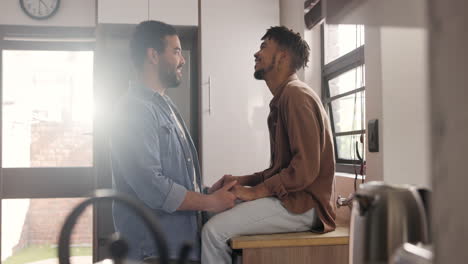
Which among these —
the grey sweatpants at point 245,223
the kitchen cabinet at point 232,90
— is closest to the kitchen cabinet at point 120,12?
the kitchen cabinet at point 232,90

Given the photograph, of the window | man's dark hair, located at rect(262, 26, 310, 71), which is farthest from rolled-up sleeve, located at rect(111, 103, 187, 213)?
the window

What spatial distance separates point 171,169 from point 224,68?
1.75 meters

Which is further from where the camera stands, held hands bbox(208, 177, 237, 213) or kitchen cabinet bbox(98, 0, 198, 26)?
kitchen cabinet bbox(98, 0, 198, 26)

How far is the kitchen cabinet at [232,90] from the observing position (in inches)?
139

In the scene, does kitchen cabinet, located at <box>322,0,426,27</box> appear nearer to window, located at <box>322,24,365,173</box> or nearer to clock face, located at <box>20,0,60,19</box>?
window, located at <box>322,24,365,173</box>

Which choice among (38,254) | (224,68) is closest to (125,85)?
(224,68)

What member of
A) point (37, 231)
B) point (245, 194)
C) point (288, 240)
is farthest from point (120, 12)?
point (37, 231)

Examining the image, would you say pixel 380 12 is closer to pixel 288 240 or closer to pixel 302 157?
pixel 302 157

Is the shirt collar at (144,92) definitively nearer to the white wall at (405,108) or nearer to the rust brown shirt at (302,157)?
the rust brown shirt at (302,157)

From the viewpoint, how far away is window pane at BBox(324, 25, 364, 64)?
2.69 meters

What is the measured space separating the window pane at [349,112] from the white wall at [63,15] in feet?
7.24

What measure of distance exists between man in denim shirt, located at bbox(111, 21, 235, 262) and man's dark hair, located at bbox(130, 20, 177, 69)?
5.4 inches

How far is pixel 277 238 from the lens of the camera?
1.88 meters

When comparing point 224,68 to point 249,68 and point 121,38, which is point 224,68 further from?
point 121,38
